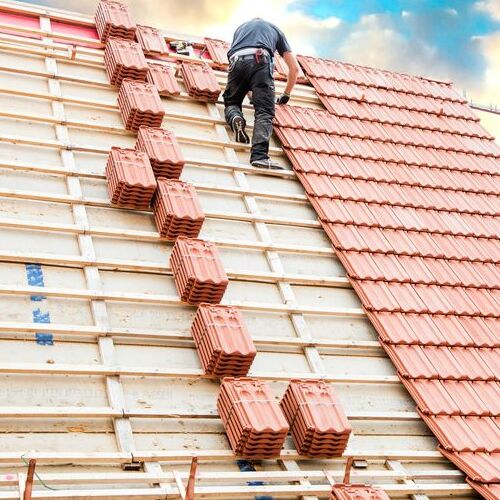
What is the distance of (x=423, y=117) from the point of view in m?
9.44

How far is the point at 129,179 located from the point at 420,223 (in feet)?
9.71

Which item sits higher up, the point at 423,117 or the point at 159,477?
the point at 423,117

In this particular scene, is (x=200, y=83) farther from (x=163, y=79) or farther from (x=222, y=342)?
(x=222, y=342)

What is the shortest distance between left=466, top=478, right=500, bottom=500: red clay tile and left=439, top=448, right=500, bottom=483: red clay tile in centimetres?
3

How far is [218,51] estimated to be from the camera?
912cm

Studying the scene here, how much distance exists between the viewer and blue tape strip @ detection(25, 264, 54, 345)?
16.9ft

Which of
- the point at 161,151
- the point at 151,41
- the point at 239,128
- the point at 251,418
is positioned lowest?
the point at 251,418

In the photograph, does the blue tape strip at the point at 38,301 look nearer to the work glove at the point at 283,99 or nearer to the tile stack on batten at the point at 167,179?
the tile stack on batten at the point at 167,179

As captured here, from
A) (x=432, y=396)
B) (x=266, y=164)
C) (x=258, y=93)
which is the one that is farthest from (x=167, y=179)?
(x=432, y=396)

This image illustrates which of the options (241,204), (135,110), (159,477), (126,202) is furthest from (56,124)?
(159,477)

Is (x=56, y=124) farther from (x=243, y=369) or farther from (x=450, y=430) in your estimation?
(x=450, y=430)

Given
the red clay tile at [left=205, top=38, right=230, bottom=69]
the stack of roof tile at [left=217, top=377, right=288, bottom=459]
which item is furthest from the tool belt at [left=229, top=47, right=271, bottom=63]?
the stack of roof tile at [left=217, top=377, right=288, bottom=459]

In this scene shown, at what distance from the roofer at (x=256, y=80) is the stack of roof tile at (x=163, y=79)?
56 cm

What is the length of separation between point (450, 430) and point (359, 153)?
347 cm
